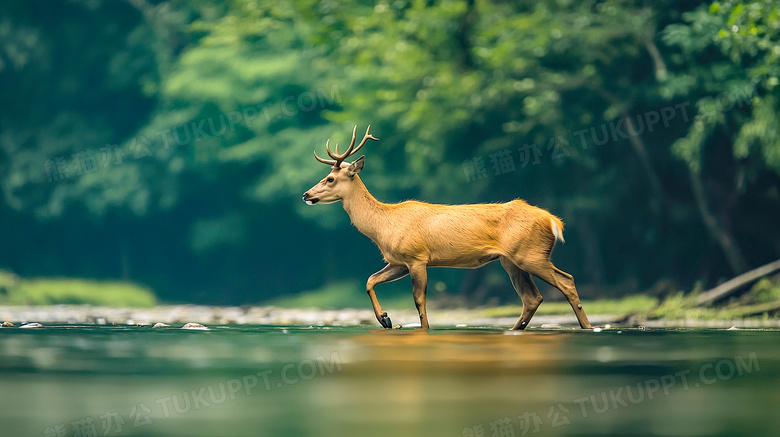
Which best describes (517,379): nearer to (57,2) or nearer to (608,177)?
(608,177)

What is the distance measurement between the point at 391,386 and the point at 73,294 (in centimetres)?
2642

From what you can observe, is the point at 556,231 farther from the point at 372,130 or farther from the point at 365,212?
the point at 372,130

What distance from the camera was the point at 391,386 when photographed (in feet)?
28.0

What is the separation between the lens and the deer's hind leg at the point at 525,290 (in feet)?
47.0

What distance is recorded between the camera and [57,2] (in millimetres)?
36406

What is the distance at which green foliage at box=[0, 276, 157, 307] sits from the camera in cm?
3222

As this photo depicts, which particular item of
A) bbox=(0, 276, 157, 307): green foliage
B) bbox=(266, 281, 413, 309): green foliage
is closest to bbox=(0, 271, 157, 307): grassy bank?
bbox=(0, 276, 157, 307): green foliage

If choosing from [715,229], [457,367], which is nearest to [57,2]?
[715,229]

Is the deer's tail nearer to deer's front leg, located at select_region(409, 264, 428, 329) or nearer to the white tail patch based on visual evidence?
the white tail patch

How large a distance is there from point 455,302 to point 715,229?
7.18m

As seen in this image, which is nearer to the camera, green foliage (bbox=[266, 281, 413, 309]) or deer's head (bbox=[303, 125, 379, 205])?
deer's head (bbox=[303, 125, 379, 205])

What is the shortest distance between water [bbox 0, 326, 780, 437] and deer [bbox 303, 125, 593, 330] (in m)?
1.09

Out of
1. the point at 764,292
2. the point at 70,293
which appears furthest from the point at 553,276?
the point at 70,293

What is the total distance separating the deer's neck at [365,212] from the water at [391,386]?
180cm
